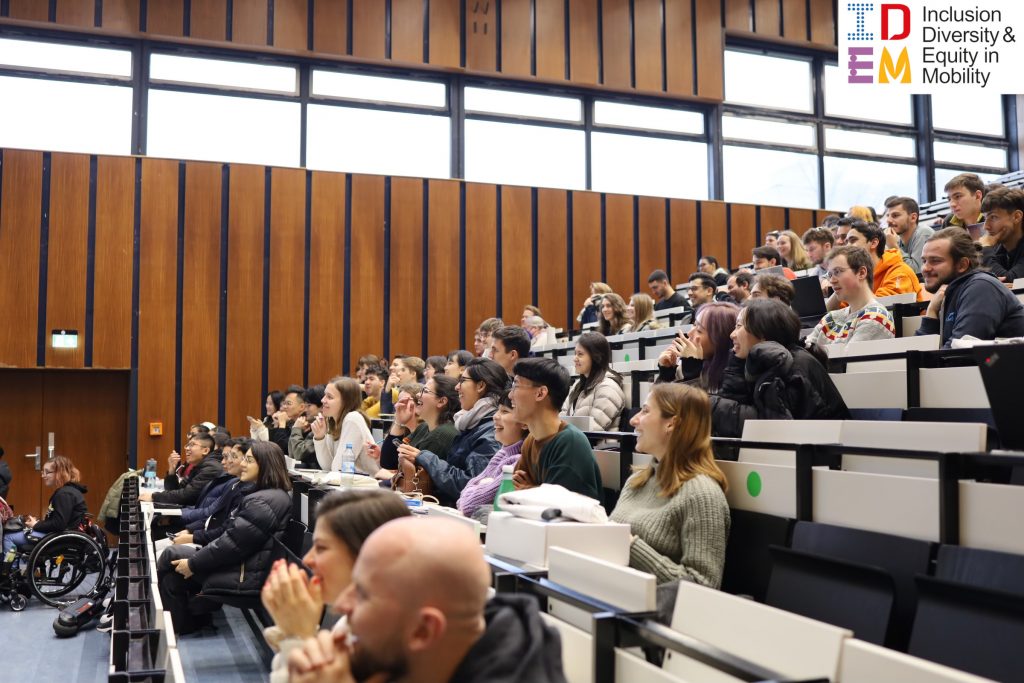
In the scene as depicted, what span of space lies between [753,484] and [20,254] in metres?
7.81

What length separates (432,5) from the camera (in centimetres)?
938

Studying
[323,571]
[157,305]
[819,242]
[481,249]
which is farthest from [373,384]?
[323,571]

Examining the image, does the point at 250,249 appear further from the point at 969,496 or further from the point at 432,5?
the point at 969,496

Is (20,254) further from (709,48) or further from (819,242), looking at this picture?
(709,48)

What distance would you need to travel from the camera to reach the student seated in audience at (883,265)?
430 cm

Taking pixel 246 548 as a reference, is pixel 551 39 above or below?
above

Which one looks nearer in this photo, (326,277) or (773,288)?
(773,288)

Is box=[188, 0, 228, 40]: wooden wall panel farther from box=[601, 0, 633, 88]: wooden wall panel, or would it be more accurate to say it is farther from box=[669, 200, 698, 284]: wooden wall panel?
box=[669, 200, 698, 284]: wooden wall panel

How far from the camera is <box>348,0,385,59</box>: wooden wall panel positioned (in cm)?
909

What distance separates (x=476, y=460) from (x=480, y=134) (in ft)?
22.2

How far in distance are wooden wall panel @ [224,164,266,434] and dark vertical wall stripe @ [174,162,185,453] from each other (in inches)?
16.5

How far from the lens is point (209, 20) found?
8.65m

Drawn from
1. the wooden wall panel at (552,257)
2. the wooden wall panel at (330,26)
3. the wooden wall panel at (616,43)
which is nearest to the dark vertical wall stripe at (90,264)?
the wooden wall panel at (330,26)

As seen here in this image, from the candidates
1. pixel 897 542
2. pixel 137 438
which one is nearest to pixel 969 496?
pixel 897 542
